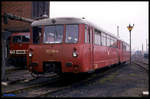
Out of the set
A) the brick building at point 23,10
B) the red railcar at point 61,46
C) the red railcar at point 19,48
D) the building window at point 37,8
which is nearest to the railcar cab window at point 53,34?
the red railcar at point 61,46

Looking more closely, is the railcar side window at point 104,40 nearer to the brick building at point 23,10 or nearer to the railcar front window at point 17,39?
the railcar front window at point 17,39

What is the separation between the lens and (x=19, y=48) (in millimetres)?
17828

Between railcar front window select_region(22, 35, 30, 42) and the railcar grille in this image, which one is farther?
railcar front window select_region(22, 35, 30, 42)

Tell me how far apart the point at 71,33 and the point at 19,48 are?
1005cm

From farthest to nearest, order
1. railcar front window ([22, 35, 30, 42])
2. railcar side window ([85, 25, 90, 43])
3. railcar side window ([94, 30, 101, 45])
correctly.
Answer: railcar front window ([22, 35, 30, 42]) → railcar side window ([94, 30, 101, 45]) → railcar side window ([85, 25, 90, 43])

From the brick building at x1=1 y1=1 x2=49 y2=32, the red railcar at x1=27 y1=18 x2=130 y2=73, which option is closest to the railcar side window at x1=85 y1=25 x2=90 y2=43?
the red railcar at x1=27 y1=18 x2=130 y2=73

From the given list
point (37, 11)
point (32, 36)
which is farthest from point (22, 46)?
point (37, 11)

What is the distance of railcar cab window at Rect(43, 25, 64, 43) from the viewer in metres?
9.03

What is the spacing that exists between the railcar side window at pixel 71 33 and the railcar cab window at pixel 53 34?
10.7 inches

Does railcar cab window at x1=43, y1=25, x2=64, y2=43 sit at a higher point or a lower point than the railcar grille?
higher

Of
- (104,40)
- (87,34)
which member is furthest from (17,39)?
(87,34)

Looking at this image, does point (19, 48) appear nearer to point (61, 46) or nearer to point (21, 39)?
point (21, 39)

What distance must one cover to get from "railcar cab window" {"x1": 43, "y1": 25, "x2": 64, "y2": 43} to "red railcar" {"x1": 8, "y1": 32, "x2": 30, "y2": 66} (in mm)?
8585

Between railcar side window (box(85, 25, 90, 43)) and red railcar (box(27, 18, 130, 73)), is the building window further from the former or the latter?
railcar side window (box(85, 25, 90, 43))
